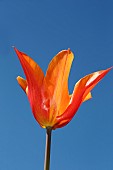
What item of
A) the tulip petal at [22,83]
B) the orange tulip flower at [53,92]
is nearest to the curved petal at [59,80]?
the orange tulip flower at [53,92]

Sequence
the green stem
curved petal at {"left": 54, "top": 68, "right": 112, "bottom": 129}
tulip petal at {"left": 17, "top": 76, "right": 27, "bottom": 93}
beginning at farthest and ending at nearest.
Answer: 1. tulip petal at {"left": 17, "top": 76, "right": 27, "bottom": 93}
2. curved petal at {"left": 54, "top": 68, "right": 112, "bottom": 129}
3. the green stem

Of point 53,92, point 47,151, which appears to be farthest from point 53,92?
point 47,151

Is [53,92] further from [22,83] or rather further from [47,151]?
[47,151]

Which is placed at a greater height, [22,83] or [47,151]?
[22,83]

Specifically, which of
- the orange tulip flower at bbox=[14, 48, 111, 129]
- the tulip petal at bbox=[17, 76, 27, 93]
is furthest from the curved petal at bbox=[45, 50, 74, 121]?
the tulip petal at bbox=[17, 76, 27, 93]

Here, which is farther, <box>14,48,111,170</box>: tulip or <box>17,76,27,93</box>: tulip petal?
<box>17,76,27,93</box>: tulip petal

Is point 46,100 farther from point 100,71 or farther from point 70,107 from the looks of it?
point 100,71

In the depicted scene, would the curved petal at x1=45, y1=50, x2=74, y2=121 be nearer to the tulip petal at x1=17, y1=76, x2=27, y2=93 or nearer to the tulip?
the tulip
